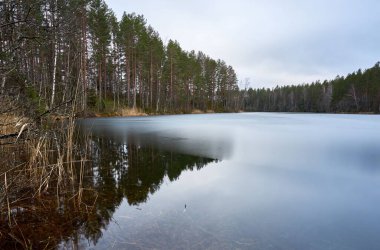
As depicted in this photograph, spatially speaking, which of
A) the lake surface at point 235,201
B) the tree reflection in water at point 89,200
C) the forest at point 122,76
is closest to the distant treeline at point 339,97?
the forest at point 122,76

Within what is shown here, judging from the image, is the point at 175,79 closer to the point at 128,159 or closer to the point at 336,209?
the point at 128,159

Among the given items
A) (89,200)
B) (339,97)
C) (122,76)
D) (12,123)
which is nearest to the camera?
(12,123)

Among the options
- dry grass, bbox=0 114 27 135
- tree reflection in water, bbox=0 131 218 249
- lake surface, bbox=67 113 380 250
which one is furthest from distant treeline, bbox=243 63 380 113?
dry grass, bbox=0 114 27 135

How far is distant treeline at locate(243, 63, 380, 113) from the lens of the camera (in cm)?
6844

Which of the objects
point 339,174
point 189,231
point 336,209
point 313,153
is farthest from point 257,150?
point 189,231

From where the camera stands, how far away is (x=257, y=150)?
30.4ft

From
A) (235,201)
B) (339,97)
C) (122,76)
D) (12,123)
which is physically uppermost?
(122,76)

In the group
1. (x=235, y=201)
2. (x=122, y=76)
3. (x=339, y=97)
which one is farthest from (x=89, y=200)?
(x=339, y=97)

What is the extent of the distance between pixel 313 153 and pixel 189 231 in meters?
6.88

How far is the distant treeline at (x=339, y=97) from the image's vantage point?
68438mm

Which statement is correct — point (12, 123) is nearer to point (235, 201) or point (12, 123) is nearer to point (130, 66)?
point (235, 201)

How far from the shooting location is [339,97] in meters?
79.0

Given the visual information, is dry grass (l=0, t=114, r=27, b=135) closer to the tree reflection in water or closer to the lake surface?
the tree reflection in water

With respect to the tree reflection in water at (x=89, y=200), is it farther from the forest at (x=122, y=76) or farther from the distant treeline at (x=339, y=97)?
the distant treeline at (x=339, y=97)
